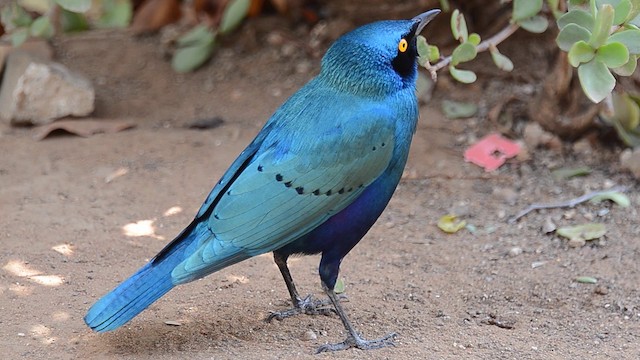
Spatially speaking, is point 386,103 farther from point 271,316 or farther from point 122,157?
point 122,157

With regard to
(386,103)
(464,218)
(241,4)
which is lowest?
(464,218)

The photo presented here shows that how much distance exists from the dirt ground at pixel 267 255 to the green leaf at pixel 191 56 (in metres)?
0.06

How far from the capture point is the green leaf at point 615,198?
17.4ft

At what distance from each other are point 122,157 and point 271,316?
1.97 meters

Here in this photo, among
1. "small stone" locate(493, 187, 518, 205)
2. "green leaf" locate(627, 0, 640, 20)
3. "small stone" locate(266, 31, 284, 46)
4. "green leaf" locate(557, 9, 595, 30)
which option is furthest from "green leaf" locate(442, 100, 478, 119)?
"green leaf" locate(627, 0, 640, 20)

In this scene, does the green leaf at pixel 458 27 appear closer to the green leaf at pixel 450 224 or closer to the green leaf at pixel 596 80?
the green leaf at pixel 596 80

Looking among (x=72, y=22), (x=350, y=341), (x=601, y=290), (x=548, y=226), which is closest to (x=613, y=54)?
(x=601, y=290)

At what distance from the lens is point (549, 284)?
4.61 m

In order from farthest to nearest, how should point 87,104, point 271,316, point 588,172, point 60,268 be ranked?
point 87,104 → point 588,172 → point 60,268 → point 271,316

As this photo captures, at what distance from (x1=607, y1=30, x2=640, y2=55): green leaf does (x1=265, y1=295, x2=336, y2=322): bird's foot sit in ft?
5.26

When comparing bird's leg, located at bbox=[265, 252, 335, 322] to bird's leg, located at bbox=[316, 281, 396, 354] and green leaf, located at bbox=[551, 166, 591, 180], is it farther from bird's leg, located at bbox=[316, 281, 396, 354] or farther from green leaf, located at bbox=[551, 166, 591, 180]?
green leaf, located at bbox=[551, 166, 591, 180]

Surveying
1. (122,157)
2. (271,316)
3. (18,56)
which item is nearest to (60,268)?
(271,316)

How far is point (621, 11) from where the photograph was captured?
13.0 ft

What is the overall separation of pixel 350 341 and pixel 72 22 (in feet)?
13.2
